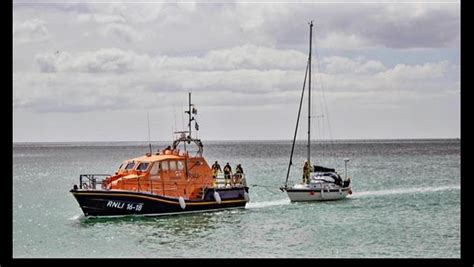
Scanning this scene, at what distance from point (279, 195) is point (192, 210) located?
38.7 ft

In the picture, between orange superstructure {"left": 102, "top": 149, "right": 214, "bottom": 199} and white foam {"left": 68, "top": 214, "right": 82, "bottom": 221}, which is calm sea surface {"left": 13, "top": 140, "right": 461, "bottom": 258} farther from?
orange superstructure {"left": 102, "top": 149, "right": 214, "bottom": 199}

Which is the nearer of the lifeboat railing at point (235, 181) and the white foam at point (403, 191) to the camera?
the lifeboat railing at point (235, 181)

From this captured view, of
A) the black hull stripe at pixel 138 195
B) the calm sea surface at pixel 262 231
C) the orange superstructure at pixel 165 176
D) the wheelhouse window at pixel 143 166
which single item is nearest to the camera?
the calm sea surface at pixel 262 231

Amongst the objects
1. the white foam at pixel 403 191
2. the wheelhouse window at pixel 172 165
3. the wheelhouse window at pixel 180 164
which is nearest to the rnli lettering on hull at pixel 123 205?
the wheelhouse window at pixel 172 165

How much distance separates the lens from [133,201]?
93.5 feet

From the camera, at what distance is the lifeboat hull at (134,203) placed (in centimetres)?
2808

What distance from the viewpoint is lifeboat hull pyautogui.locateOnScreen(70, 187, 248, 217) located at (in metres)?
28.1

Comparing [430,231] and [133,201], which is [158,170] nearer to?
[133,201]

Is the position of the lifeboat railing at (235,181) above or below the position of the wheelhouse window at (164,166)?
below

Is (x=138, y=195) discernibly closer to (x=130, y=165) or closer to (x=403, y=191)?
(x=130, y=165)

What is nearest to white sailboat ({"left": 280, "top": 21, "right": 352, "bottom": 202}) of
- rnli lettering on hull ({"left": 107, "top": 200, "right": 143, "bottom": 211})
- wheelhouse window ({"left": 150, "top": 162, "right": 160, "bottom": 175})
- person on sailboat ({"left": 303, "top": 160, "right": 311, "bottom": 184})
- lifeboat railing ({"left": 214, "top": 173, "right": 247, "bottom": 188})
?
person on sailboat ({"left": 303, "top": 160, "right": 311, "bottom": 184})

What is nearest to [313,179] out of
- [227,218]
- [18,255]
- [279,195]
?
[279,195]

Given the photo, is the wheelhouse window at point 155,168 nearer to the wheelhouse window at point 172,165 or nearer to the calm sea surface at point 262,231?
the wheelhouse window at point 172,165
